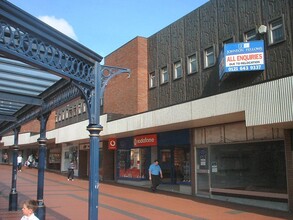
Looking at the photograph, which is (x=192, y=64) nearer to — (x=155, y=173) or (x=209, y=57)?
(x=209, y=57)

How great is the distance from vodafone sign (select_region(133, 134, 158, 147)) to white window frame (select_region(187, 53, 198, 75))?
Answer: 13.4 ft

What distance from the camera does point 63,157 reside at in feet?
122

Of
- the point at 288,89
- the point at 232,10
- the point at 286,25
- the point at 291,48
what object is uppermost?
the point at 232,10

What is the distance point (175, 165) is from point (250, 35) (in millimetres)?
7800

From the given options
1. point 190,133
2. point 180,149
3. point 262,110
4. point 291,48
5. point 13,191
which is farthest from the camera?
point 180,149

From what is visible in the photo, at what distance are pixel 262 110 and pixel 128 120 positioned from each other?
9.42m

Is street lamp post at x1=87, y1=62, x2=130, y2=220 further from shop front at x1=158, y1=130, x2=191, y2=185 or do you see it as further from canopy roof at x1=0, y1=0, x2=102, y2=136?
shop front at x1=158, y1=130, x2=191, y2=185

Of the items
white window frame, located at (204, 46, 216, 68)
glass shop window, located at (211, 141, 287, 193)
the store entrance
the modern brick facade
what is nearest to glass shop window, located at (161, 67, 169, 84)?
→ the modern brick facade

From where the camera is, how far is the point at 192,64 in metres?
18.3

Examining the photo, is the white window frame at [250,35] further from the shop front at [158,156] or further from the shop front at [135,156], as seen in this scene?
the shop front at [135,156]

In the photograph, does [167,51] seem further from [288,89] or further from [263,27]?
[288,89]

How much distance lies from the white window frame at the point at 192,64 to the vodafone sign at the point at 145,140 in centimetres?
408

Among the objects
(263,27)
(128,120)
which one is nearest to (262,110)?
(263,27)

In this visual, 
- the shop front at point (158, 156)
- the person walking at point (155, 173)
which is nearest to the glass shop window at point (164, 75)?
the shop front at point (158, 156)
